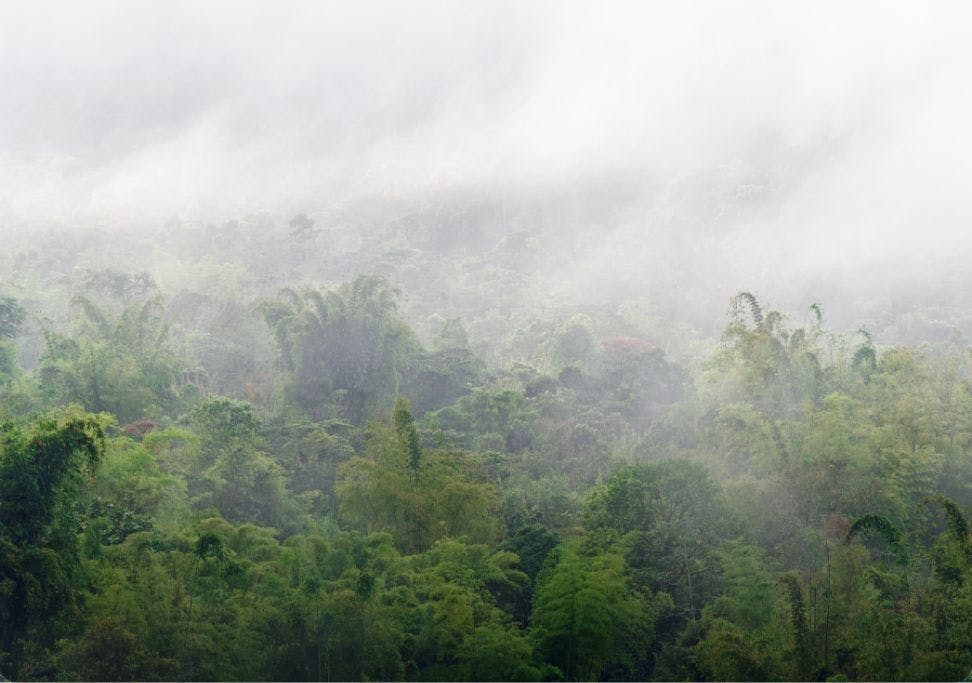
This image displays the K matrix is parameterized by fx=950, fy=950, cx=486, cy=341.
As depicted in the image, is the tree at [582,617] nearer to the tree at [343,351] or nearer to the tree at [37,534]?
the tree at [37,534]

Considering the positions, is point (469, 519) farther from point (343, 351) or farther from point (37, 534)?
point (343, 351)

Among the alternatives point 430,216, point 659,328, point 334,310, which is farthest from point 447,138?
point 334,310

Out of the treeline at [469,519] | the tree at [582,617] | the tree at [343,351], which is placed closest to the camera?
the treeline at [469,519]

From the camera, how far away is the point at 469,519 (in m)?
19.7

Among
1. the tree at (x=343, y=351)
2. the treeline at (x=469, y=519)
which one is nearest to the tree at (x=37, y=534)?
the treeline at (x=469, y=519)

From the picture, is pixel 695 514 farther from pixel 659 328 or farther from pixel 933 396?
pixel 659 328

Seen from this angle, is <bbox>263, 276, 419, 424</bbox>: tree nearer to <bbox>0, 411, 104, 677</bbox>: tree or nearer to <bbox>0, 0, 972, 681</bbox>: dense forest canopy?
<bbox>0, 0, 972, 681</bbox>: dense forest canopy

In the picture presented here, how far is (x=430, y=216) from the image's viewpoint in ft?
284

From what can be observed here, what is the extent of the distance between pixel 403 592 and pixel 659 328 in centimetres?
4294

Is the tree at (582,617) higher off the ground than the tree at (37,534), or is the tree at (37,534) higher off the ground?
the tree at (37,534)

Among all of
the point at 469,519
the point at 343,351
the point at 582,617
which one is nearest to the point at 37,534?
the point at 582,617

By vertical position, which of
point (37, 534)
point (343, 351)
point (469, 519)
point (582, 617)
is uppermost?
point (343, 351)

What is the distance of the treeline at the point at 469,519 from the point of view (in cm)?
1380

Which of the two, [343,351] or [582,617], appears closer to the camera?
[582,617]
